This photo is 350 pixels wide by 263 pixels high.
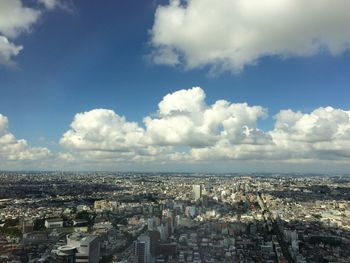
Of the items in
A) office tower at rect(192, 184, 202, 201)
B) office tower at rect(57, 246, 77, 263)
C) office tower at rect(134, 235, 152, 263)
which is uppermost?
office tower at rect(192, 184, 202, 201)

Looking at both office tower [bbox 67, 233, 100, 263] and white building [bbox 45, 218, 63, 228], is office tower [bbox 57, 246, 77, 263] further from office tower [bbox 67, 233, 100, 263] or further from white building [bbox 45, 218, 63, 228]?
white building [bbox 45, 218, 63, 228]

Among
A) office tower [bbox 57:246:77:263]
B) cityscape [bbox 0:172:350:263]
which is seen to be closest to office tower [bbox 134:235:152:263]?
cityscape [bbox 0:172:350:263]

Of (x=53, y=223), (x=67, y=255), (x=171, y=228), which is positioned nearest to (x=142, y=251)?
(x=67, y=255)

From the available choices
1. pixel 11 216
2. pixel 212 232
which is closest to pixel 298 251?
pixel 212 232

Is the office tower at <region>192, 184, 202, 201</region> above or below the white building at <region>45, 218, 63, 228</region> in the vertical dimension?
above

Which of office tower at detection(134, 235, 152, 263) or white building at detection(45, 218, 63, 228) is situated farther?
white building at detection(45, 218, 63, 228)

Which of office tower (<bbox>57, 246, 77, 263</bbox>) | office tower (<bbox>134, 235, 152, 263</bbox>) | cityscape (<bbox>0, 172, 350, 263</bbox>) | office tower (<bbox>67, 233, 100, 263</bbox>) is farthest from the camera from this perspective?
cityscape (<bbox>0, 172, 350, 263</bbox>)

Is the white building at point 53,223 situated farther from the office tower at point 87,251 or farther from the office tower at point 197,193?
the office tower at point 197,193

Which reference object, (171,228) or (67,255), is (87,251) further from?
(171,228)
